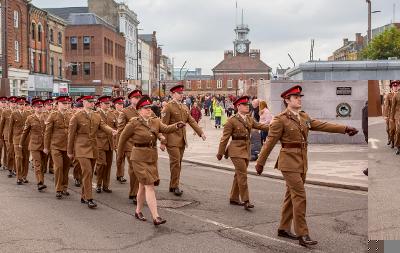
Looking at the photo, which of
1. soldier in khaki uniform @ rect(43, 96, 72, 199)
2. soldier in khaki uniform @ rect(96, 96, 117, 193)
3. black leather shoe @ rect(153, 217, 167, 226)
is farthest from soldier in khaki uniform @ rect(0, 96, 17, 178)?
black leather shoe @ rect(153, 217, 167, 226)

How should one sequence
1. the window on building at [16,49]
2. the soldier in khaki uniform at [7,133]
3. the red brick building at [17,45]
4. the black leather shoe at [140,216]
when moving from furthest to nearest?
the window on building at [16,49], the red brick building at [17,45], the soldier in khaki uniform at [7,133], the black leather shoe at [140,216]

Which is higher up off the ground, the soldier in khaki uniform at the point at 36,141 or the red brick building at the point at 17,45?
the red brick building at the point at 17,45

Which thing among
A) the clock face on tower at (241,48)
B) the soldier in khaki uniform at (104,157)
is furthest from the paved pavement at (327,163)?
the clock face on tower at (241,48)

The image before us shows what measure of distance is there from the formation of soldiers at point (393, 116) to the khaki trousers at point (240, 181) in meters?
2.59

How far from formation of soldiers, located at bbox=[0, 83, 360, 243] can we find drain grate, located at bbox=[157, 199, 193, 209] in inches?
18.7

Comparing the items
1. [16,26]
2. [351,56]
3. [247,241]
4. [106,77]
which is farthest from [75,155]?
[351,56]

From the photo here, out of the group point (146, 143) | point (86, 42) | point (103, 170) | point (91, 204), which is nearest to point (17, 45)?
point (86, 42)

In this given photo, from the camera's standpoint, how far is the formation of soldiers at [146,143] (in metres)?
7.84

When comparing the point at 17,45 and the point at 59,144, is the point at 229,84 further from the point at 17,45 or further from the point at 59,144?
the point at 59,144

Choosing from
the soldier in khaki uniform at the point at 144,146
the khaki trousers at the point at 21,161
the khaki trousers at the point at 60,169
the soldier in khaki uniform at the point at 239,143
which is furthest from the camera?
the khaki trousers at the point at 21,161

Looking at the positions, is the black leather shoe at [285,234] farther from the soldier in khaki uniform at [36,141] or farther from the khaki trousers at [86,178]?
the soldier in khaki uniform at [36,141]

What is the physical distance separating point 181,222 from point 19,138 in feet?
23.2

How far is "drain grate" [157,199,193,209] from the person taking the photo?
10.3 meters

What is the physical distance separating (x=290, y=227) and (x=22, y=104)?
9.56 meters
